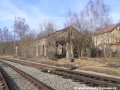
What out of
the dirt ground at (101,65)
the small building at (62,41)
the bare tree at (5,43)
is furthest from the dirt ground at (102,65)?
the bare tree at (5,43)

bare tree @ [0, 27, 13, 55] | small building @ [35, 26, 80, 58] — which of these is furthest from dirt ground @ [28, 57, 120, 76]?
bare tree @ [0, 27, 13, 55]

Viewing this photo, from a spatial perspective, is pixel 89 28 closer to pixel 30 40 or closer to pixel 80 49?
pixel 80 49

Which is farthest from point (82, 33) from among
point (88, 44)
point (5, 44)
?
point (5, 44)

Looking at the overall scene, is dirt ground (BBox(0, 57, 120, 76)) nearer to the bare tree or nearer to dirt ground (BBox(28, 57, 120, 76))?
dirt ground (BBox(28, 57, 120, 76))

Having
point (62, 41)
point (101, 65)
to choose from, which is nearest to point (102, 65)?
point (101, 65)

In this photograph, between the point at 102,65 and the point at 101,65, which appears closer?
the point at 102,65

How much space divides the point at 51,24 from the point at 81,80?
57.3 metres

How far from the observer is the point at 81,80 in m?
14.4

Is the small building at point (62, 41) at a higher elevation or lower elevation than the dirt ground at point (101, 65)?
higher

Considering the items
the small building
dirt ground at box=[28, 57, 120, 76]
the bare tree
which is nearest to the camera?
dirt ground at box=[28, 57, 120, 76]

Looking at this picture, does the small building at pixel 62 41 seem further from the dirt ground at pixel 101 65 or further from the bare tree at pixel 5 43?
the bare tree at pixel 5 43

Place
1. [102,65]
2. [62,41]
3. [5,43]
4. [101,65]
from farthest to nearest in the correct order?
[5,43] → [62,41] → [101,65] → [102,65]

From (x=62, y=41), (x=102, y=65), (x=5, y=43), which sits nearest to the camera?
(x=102, y=65)

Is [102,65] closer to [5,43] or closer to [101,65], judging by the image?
[101,65]
